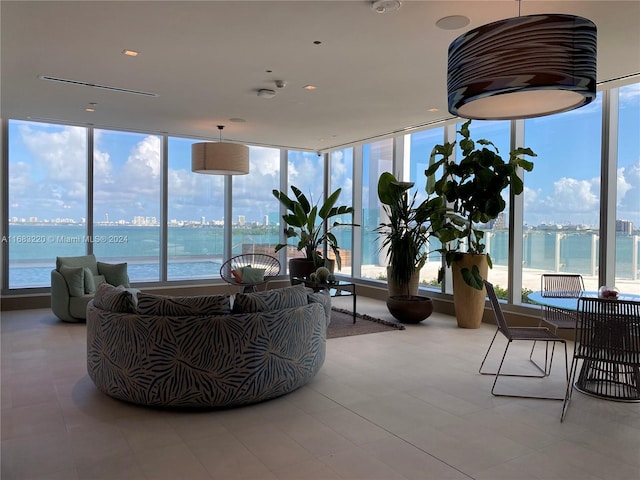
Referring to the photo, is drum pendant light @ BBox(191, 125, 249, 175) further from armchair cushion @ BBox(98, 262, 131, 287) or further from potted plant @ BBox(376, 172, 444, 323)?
potted plant @ BBox(376, 172, 444, 323)

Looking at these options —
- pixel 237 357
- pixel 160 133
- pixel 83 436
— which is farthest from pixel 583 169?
pixel 160 133

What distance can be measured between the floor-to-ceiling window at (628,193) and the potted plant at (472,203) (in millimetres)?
987

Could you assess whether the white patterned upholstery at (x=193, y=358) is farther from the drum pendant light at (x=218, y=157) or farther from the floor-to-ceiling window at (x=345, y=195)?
the floor-to-ceiling window at (x=345, y=195)

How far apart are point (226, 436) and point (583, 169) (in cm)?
526

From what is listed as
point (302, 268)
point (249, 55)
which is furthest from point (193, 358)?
point (302, 268)

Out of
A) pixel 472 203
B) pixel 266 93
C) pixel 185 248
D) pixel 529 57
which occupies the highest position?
pixel 266 93

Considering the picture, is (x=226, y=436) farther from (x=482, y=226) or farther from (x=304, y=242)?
(x=304, y=242)

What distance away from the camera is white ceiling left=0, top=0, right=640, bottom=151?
349 centimetres

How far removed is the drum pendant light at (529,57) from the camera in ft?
8.36

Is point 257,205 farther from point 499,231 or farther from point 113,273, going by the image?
point 499,231

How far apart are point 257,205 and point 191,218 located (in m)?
1.41

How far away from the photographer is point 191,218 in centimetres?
930

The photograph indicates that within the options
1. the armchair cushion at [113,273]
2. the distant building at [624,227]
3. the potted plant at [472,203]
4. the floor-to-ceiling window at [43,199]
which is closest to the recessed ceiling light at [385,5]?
the potted plant at [472,203]

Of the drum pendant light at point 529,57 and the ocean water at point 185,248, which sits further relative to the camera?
the ocean water at point 185,248
